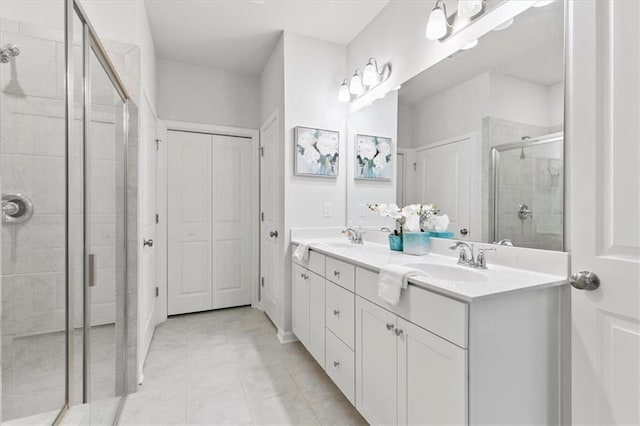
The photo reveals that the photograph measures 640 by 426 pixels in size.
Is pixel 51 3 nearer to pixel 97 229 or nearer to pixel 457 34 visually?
pixel 97 229

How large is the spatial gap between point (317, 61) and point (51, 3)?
1934mm

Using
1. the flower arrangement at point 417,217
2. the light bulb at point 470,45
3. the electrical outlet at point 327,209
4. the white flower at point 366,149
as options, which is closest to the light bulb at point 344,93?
the white flower at point 366,149

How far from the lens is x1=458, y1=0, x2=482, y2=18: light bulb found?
1.52 metres

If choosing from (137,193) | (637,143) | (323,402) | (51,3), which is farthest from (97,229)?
(637,143)

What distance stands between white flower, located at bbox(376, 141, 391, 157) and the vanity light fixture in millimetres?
780

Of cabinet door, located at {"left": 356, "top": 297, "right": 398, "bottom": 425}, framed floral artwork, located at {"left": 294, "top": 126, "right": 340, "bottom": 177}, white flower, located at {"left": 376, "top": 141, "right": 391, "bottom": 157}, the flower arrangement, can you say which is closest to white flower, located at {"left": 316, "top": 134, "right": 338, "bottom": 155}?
framed floral artwork, located at {"left": 294, "top": 126, "right": 340, "bottom": 177}

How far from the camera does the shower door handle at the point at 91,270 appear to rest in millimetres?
1265

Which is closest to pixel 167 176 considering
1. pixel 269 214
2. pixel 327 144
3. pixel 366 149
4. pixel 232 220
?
pixel 232 220

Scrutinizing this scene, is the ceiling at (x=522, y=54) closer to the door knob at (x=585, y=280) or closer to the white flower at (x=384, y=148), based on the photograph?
the white flower at (x=384, y=148)

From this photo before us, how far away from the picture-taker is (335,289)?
1.78 meters

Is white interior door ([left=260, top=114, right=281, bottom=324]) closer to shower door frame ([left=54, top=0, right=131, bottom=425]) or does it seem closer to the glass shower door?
the glass shower door

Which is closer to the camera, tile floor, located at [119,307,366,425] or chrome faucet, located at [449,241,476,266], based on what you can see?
chrome faucet, located at [449,241,476,266]

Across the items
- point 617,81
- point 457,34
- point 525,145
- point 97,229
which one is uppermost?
point 457,34

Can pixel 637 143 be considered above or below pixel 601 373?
above
